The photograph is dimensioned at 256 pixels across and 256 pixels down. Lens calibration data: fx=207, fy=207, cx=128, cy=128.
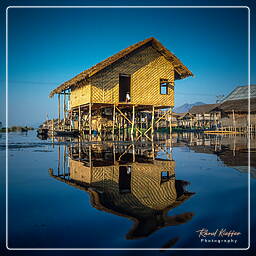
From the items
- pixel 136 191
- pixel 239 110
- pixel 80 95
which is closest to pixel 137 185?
pixel 136 191

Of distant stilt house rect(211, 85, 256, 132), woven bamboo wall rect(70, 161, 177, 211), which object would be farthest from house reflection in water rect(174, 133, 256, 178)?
distant stilt house rect(211, 85, 256, 132)

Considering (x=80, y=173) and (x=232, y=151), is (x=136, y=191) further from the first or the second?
(x=232, y=151)

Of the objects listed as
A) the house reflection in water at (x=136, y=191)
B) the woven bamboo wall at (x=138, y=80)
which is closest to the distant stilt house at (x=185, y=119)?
the woven bamboo wall at (x=138, y=80)

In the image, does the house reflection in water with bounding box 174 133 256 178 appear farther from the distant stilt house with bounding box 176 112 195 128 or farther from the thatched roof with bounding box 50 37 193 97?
the distant stilt house with bounding box 176 112 195 128

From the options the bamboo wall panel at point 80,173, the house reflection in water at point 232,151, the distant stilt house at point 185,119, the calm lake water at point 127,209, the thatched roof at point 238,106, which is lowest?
the calm lake water at point 127,209

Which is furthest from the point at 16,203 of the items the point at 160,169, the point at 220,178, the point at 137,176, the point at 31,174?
the point at 220,178

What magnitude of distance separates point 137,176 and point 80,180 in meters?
1.32

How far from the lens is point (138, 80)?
19328 millimetres

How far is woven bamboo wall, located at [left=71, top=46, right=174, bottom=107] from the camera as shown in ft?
59.4

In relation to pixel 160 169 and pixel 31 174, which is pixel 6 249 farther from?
pixel 160 169

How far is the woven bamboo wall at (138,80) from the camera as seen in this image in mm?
18109

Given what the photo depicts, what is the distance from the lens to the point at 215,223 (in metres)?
2.61

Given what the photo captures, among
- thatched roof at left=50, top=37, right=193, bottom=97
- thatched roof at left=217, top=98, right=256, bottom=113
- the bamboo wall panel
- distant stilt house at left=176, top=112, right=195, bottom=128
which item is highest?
thatched roof at left=50, top=37, right=193, bottom=97

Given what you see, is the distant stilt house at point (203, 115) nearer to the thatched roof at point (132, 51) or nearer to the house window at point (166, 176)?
the thatched roof at point (132, 51)
